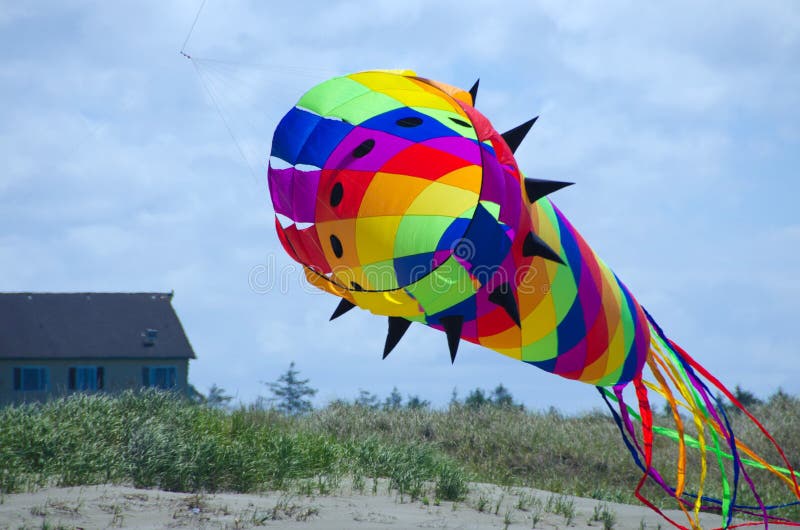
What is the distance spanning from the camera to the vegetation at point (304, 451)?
10.3 m

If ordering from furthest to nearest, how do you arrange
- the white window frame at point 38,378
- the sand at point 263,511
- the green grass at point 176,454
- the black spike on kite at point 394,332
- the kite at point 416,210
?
the white window frame at point 38,378, the green grass at point 176,454, the sand at point 263,511, the black spike on kite at point 394,332, the kite at point 416,210

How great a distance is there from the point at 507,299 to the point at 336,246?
4.91 feet

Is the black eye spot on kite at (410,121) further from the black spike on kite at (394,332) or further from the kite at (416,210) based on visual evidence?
the black spike on kite at (394,332)

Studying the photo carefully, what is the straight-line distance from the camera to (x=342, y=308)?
7.98 meters

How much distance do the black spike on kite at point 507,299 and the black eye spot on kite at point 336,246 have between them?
1.32m

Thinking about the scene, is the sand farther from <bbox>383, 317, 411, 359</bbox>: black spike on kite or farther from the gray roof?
the gray roof

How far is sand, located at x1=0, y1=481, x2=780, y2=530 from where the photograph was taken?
28.1 ft

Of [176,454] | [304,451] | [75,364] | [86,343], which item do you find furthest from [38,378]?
[176,454]

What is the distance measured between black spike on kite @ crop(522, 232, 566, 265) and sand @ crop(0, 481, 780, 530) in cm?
341

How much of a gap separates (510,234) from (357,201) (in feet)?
4.16

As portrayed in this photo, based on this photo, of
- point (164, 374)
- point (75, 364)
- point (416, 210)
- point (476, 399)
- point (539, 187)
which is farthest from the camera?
point (164, 374)

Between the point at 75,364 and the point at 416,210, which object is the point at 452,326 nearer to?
the point at 416,210

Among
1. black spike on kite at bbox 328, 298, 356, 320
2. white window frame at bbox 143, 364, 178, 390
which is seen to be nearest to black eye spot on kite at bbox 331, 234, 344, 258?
black spike on kite at bbox 328, 298, 356, 320

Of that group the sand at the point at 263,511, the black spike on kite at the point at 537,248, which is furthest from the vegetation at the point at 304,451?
the black spike on kite at the point at 537,248
